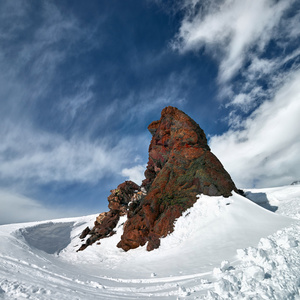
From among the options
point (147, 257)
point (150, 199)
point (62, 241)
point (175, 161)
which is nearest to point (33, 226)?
Result: point (62, 241)

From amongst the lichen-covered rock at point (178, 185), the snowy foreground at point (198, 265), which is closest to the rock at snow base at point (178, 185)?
the lichen-covered rock at point (178, 185)

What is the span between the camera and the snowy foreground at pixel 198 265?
5.49 m

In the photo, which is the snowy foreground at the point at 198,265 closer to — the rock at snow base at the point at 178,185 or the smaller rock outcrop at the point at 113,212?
the rock at snow base at the point at 178,185

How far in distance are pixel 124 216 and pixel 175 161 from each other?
1569 centimetres

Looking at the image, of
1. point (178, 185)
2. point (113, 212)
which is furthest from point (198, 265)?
point (113, 212)

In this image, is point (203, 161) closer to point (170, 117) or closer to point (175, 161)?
point (175, 161)

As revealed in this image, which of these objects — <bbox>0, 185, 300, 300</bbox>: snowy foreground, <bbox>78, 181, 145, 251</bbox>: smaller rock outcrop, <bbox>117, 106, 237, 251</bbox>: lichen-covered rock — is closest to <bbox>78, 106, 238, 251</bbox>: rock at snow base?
<bbox>117, 106, 237, 251</bbox>: lichen-covered rock

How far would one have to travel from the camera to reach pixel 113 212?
1357 inches

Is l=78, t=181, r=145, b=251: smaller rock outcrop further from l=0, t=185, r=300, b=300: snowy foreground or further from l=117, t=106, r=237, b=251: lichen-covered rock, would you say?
l=117, t=106, r=237, b=251: lichen-covered rock

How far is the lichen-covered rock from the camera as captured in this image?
1938cm

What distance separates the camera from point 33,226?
3077 cm

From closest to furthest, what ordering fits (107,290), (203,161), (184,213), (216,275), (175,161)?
(216,275) → (107,290) → (184,213) → (203,161) → (175,161)

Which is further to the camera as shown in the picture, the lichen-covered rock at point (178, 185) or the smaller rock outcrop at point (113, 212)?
the smaller rock outcrop at point (113, 212)

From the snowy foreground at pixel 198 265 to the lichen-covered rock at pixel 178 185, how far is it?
122cm
